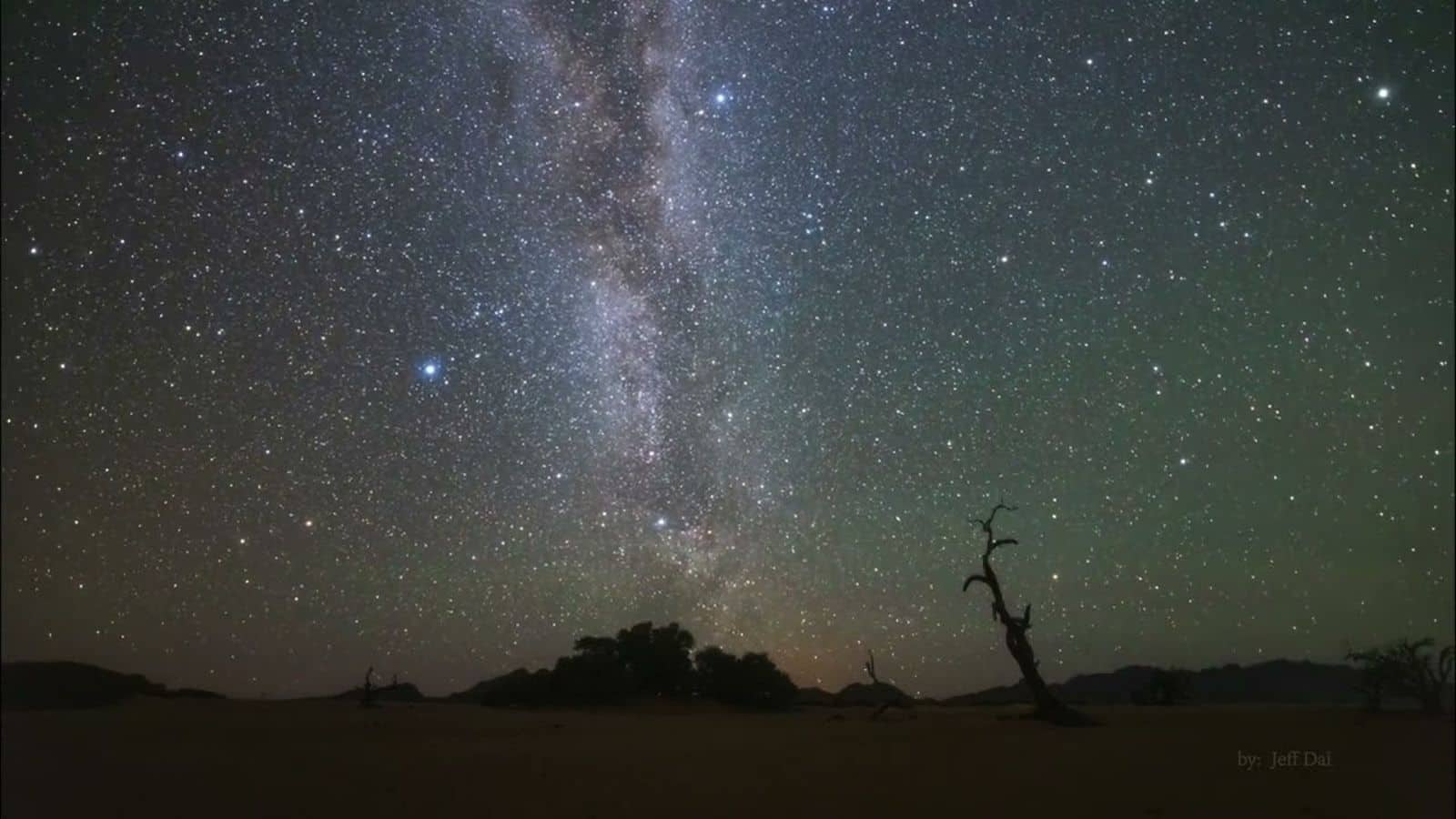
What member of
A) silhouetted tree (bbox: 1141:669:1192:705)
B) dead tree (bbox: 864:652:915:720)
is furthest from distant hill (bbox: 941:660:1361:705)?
silhouetted tree (bbox: 1141:669:1192:705)

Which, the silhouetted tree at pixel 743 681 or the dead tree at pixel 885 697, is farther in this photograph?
the silhouetted tree at pixel 743 681

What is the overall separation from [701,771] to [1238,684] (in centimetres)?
6196

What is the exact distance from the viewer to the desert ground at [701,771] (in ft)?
29.6

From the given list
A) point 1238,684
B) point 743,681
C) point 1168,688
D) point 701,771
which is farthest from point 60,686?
point 1238,684

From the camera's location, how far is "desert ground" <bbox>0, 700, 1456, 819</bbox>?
903 cm

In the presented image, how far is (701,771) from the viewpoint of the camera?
11.8 m

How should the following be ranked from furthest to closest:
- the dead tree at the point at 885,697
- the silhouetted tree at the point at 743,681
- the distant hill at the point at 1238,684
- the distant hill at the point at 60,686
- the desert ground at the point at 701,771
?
the distant hill at the point at 1238,684
the silhouetted tree at the point at 743,681
the dead tree at the point at 885,697
the distant hill at the point at 60,686
the desert ground at the point at 701,771

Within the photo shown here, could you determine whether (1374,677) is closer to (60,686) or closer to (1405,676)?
(1405,676)

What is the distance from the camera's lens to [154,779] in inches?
398

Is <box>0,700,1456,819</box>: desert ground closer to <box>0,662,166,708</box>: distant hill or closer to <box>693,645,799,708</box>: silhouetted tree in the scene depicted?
<box>0,662,166,708</box>: distant hill

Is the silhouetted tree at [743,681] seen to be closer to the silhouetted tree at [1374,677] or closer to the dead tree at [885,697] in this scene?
the dead tree at [885,697]

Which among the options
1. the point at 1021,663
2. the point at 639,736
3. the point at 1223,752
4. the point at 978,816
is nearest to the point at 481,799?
the point at 978,816

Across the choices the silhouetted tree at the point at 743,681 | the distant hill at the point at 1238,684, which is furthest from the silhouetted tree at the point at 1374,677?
the distant hill at the point at 1238,684

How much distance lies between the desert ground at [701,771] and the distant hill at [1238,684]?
39.9m
